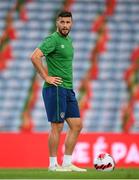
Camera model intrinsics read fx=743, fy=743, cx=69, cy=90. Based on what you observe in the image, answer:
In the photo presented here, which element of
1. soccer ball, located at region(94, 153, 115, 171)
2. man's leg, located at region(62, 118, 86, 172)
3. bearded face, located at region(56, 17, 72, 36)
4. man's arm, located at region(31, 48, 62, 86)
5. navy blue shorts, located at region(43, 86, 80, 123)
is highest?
bearded face, located at region(56, 17, 72, 36)

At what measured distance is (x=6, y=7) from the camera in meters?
14.8

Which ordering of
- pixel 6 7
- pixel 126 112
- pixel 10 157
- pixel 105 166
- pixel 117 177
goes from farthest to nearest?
pixel 6 7
pixel 126 112
pixel 10 157
pixel 105 166
pixel 117 177

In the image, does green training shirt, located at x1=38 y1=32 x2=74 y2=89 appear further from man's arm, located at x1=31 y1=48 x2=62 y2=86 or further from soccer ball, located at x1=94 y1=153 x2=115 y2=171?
soccer ball, located at x1=94 y1=153 x2=115 y2=171

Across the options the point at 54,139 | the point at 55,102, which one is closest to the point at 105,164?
the point at 54,139

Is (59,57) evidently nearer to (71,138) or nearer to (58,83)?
(58,83)

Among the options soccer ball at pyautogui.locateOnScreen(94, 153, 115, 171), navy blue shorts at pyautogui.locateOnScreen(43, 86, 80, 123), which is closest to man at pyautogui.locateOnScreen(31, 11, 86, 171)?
navy blue shorts at pyautogui.locateOnScreen(43, 86, 80, 123)

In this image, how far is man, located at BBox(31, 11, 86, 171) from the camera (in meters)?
7.00

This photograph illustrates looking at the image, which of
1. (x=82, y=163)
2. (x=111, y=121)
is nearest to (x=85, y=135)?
(x=82, y=163)

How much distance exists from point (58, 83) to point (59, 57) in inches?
10.1

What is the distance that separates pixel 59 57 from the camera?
7.09 metres

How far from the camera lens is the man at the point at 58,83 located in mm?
7004

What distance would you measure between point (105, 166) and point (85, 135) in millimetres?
3437

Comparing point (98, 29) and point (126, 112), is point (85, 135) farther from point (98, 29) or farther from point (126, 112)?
point (98, 29)

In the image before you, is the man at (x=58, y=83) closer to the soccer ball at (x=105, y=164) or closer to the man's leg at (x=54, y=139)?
the man's leg at (x=54, y=139)
